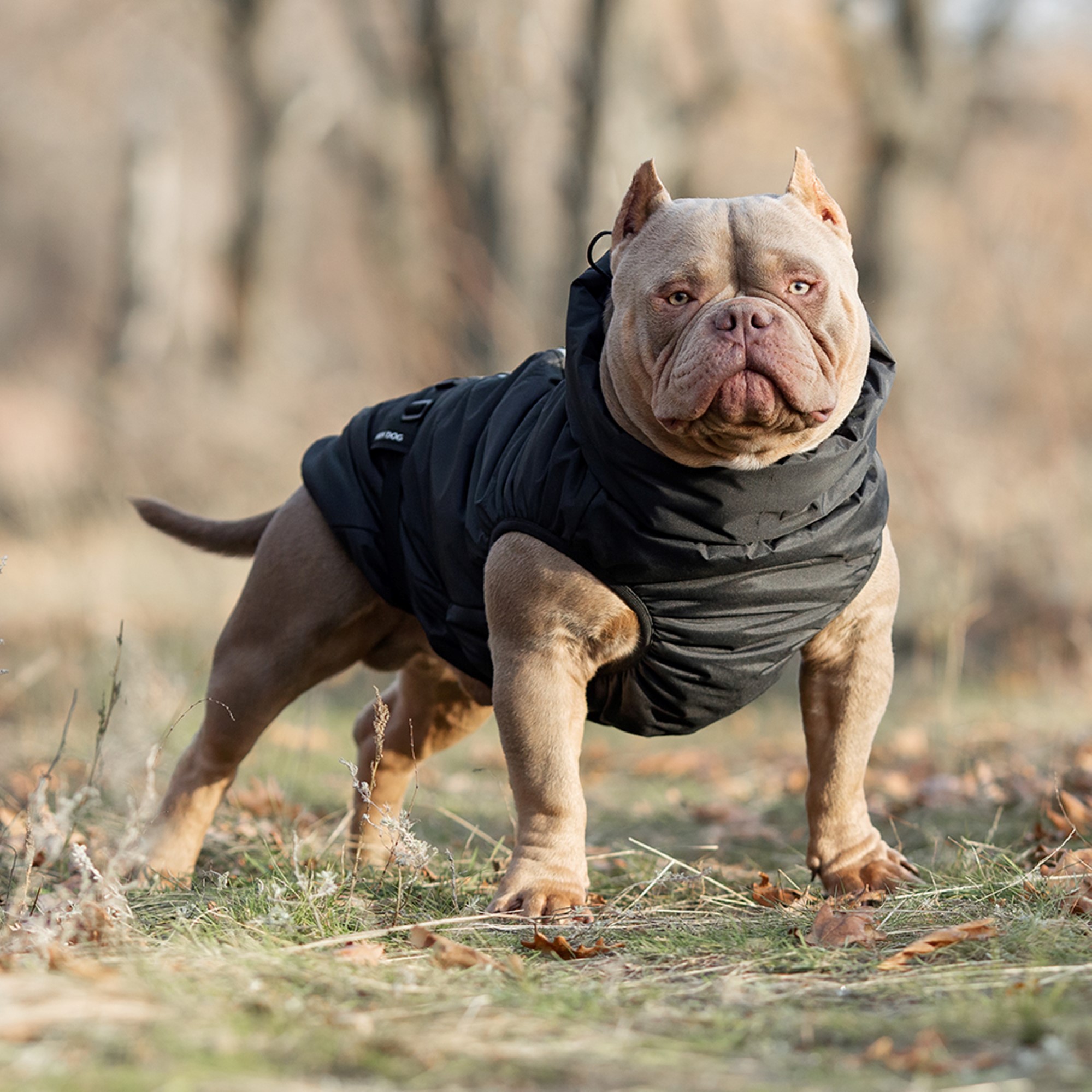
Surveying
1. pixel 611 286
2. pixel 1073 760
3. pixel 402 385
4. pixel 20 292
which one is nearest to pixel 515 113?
pixel 402 385

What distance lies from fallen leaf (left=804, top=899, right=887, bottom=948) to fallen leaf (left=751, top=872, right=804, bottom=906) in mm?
340

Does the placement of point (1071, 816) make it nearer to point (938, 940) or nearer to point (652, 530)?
point (938, 940)

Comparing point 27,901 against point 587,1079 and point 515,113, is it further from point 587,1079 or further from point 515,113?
point 515,113

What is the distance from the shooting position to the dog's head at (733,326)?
3.04 meters

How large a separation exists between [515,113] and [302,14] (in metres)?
10.1

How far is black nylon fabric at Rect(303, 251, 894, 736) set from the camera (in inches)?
127

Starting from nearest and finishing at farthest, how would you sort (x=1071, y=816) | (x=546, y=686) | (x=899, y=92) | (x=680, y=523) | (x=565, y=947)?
(x=565, y=947)
(x=680, y=523)
(x=546, y=686)
(x=1071, y=816)
(x=899, y=92)

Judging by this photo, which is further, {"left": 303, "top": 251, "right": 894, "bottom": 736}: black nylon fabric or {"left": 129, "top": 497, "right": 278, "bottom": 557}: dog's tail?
{"left": 129, "top": 497, "right": 278, "bottom": 557}: dog's tail

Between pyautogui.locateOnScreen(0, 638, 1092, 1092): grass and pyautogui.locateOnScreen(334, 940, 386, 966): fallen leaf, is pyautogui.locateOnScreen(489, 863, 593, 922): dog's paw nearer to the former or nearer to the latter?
pyautogui.locateOnScreen(0, 638, 1092, 1092): grass

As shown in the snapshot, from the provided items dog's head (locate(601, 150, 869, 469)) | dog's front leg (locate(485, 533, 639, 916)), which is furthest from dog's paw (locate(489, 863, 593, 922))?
dog's head (locate(601, 150, 869, 469))

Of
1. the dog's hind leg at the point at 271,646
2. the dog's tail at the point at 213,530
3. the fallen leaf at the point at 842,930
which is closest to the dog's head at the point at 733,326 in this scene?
the fallen leaf at the point at 842,930

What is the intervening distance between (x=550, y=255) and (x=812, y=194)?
1069 centimetres

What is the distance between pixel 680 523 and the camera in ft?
10.5

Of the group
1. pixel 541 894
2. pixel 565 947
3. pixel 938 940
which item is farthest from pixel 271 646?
pixel 938 940
